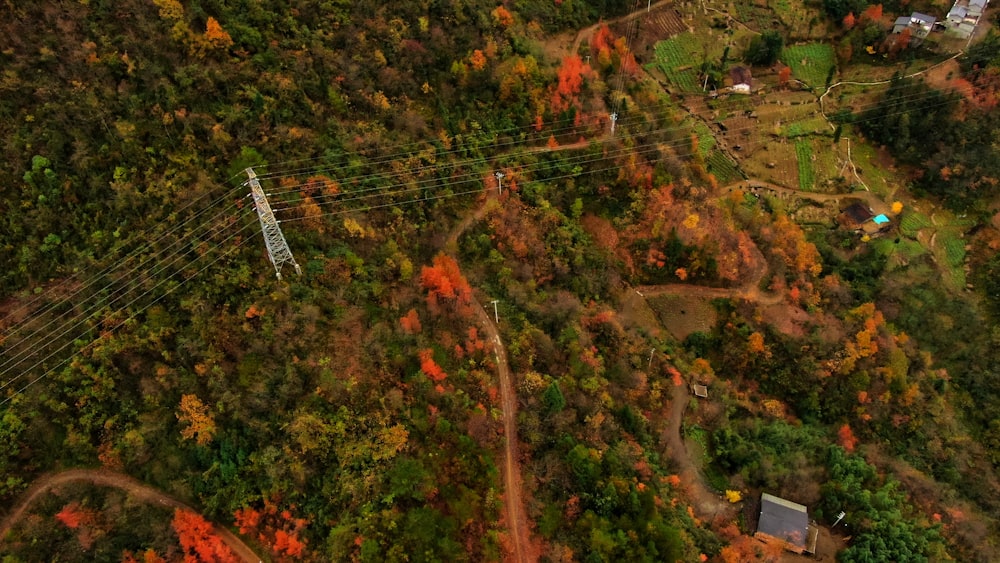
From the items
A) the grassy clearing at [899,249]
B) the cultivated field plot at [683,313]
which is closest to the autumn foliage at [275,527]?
the cultivated field plot at [683,313]

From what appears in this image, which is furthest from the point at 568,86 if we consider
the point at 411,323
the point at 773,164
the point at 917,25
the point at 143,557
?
the point at 143,557

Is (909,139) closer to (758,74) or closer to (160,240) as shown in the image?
(758,74)

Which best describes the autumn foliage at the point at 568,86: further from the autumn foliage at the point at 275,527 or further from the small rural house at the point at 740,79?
the autumn foliage at the point at 275,527

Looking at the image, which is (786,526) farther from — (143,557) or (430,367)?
(143,557)

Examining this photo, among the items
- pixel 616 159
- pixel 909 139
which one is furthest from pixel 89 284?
pixel 909 139

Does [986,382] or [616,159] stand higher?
[616,159]

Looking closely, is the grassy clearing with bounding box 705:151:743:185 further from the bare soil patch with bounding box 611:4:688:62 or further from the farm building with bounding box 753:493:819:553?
the farm building with bounding box 753:493:819:553
